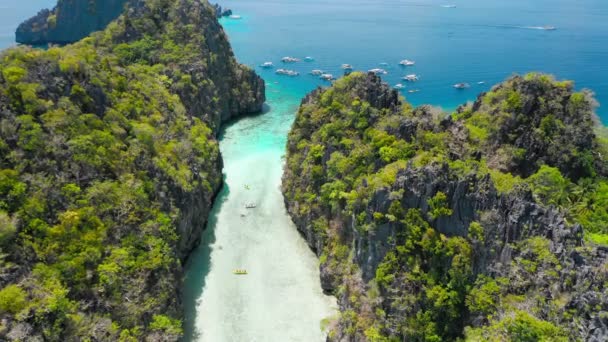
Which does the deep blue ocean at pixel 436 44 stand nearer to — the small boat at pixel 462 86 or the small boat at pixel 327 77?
the small boat at pixel 462 86

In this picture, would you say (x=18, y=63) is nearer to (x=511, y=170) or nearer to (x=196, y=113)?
(x=196, y=113)

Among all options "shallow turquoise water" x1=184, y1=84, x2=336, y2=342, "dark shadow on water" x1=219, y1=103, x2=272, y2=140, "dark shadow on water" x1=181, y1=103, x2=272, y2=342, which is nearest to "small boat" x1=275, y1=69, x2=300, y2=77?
"dark shadow on water" x1=219, y1=103, x2=272, y2=140

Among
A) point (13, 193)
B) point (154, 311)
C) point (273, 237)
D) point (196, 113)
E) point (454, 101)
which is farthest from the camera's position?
point (454, 101)

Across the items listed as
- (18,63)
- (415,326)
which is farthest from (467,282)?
(18,63)

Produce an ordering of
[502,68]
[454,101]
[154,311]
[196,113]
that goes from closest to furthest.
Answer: [154,311] < [196,113] < [454,101] < [502,68]

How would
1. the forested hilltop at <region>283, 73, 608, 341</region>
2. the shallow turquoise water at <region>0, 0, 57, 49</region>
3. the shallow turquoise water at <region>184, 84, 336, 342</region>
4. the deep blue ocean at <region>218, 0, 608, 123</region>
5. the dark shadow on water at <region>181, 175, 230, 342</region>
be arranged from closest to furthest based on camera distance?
the forested hilltop at <region>283, 73, 608, 341</region>
the shallow turquoise water at <region>184, 84, 336, 342</region>
the dark shadow on water at <region>181, 175, 230, 342</region>
the deep blue ocean at <region>218, 0, 608, 123</region>
the shallow turquoise water at <region>0, 0, 57, 49</region>

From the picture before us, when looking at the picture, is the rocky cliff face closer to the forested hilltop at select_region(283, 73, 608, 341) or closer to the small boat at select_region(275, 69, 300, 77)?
the small boat at select_region(275, 69, 300, 77)
